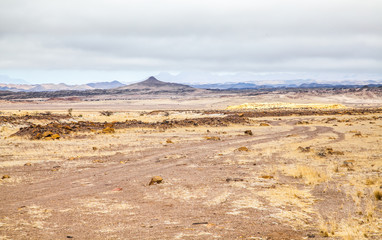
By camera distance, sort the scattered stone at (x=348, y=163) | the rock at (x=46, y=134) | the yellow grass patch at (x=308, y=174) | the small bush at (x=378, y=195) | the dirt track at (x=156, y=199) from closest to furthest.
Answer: the dirt track at (x=156, y=199)
the small bush at (x=378, y=195)
the yellow grass patch at (x=308, y=174)
the scattered stone at (x=348, y=163)
the rock at (x=46, y=134)

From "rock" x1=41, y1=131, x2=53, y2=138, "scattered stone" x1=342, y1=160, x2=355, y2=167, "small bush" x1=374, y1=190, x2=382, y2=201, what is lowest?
"scattered stone" x1=342, y1=160, x2=355, y2=167

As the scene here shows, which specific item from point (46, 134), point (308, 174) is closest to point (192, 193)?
point (308, 174)

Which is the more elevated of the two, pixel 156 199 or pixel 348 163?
pixel 156 199

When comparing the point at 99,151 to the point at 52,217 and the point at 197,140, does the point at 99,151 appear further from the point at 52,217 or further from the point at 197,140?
the point at 52,217

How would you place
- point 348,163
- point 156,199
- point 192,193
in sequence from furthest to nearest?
point 348,163 → point 192,193 → point 156,199

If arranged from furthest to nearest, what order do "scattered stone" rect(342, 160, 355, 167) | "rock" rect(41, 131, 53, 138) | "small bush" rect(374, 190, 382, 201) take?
1. "rock" rect(41, 131, 53, 138)
2. "scattered stone" rect(342, 160, 355, 167)
3. "small bush" rect(374, 190, 382, 201)

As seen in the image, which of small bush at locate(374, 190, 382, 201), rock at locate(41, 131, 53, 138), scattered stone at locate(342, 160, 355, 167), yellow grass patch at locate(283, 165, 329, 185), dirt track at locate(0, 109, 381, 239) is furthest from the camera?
rock at locate(41, 131, 53, 138)

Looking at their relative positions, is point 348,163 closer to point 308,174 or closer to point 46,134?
point 308,174

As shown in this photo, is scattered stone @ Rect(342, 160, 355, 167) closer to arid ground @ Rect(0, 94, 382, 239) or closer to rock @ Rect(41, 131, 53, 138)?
arid ground @ Rect(0, 94, 382, 239)

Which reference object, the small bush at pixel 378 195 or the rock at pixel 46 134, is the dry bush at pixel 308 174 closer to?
the small bush at pixel 378 195

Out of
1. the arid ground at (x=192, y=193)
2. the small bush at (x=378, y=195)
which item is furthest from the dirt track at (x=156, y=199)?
the small bush at (x=378, y=195)

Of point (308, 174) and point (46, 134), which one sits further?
point (46, 134)

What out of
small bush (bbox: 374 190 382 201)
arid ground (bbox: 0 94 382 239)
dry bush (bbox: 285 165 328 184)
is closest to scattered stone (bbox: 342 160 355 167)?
arid ground (bbox: 0 94 382 239)

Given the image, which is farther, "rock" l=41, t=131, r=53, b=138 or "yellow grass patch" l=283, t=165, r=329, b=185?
"rock" l=41, t=131, r=53, b=138
